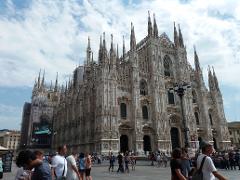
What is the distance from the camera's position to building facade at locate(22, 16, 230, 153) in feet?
108

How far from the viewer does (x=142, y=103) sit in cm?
3675

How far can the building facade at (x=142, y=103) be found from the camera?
33031 millimetres

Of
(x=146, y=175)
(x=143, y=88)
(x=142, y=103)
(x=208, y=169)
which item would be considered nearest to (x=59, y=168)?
(x=208, y=169)

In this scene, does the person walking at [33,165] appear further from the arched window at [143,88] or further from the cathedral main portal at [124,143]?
the arched window at [143,88]

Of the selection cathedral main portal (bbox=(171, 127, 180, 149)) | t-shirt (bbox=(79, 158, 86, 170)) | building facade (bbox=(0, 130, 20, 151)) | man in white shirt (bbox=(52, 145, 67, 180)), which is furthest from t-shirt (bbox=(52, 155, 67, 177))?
building facade (bbox=(0, 130, 20, 151))

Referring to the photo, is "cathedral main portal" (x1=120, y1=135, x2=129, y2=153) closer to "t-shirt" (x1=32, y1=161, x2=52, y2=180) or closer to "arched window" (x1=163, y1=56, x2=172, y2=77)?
"arched window" (x1=163, y1=56, x2=172, y2=77)

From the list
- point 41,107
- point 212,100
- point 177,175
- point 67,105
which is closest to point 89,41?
point 67,105

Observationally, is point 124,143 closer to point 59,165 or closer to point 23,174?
point 59,165

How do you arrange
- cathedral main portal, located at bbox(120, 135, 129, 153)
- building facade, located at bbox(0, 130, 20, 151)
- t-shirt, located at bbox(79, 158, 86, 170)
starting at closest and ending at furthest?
t-shirt, located at bbox(79, 158, 86, 170) < cathedral main portal, located at bbox(120, 135, 129, 153) < building facade, located at bbox(0, 130, 20, 151)

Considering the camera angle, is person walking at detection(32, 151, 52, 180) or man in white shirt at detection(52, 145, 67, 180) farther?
man in white shirt at detection(52, 145, 67, 180)

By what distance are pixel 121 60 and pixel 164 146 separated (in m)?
15.5

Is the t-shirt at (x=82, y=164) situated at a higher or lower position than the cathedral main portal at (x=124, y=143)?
lower

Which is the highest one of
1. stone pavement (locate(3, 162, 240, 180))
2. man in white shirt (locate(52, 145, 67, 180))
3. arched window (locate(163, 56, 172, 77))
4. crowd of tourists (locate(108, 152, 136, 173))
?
arched window (locate(163, 56, 172, 77))

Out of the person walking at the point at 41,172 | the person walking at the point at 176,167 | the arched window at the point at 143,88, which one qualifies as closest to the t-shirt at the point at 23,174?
the person walking at the point at 41,172
